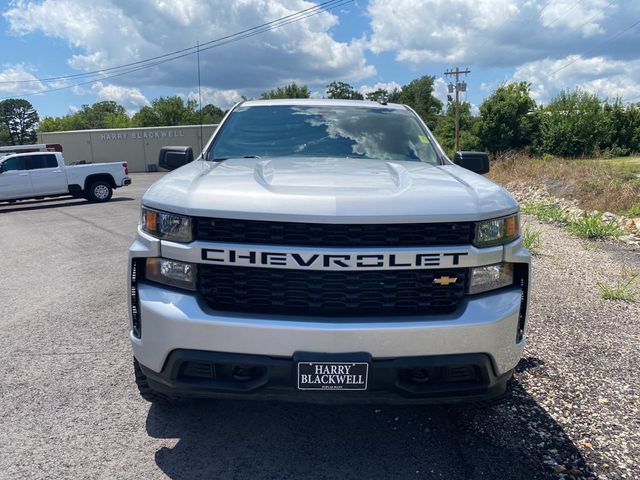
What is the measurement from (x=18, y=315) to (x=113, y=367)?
1.94 meters

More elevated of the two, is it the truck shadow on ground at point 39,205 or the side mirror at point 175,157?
the side mirror at point 175,157

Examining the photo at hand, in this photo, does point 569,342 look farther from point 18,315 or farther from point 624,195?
point 624,195

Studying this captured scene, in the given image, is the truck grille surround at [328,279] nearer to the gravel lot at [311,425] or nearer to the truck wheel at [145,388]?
the truck wheel at [145,388]

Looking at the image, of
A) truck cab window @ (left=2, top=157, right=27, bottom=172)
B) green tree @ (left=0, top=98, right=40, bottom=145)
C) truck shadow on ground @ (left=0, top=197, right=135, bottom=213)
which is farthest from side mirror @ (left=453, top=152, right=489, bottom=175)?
green tree @ (left=0, top=98, right=40, bottom=145)

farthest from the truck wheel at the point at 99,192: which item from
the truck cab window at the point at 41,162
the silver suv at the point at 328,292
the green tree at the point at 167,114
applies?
the green tree at the point at 167,114

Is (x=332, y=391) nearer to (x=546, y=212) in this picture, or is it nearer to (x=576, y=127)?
(x=546, y=212)

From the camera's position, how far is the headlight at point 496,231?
2388mm

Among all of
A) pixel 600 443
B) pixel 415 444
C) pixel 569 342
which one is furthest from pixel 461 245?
pixel 569 342

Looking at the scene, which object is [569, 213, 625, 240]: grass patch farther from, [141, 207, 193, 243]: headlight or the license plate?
[141, 207, 193, 243]: headlight

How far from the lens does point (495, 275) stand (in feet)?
8.06

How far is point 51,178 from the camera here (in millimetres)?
17359

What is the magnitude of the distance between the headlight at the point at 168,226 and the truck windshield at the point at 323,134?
1200 mm

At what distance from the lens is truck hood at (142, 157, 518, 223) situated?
7.46 feet

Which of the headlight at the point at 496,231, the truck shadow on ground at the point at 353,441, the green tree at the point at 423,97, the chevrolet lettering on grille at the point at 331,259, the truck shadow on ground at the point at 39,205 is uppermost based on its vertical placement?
the green tree at the point at 423,97
